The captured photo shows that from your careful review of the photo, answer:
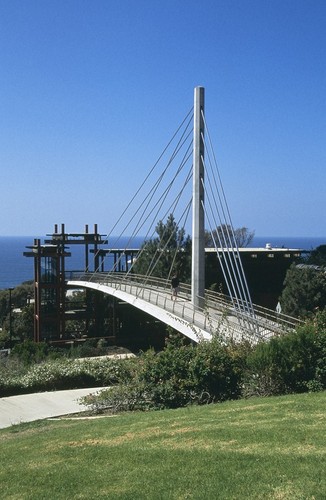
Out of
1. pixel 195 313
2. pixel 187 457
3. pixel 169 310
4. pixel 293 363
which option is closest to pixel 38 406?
pixel 293 363

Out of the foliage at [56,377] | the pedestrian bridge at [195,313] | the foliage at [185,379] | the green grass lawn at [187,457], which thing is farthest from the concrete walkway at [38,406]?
the green grass lawn at [187,457]

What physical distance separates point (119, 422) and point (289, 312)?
61.2ft

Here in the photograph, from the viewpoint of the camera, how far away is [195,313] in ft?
81.7

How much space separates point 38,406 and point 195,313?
880 centimetres

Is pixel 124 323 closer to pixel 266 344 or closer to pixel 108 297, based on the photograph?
pixel 108 297

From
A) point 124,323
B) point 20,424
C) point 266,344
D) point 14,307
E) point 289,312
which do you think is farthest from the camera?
point 14,307

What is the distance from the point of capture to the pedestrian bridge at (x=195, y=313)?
58.5 feet

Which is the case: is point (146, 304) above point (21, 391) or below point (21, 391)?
above

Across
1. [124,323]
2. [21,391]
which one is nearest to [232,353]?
[21,391]

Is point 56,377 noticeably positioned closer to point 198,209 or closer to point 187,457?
point 198,209

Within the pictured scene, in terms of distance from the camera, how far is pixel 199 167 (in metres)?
27.1

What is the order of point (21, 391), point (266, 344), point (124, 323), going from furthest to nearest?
1. point (124, 323)
2. point (21, 391)
3. point (266, 344)

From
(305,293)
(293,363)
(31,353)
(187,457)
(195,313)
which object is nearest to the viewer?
(187,457)

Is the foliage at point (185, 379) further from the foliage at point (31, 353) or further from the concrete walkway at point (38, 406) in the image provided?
the foliage at point (31, 353)
